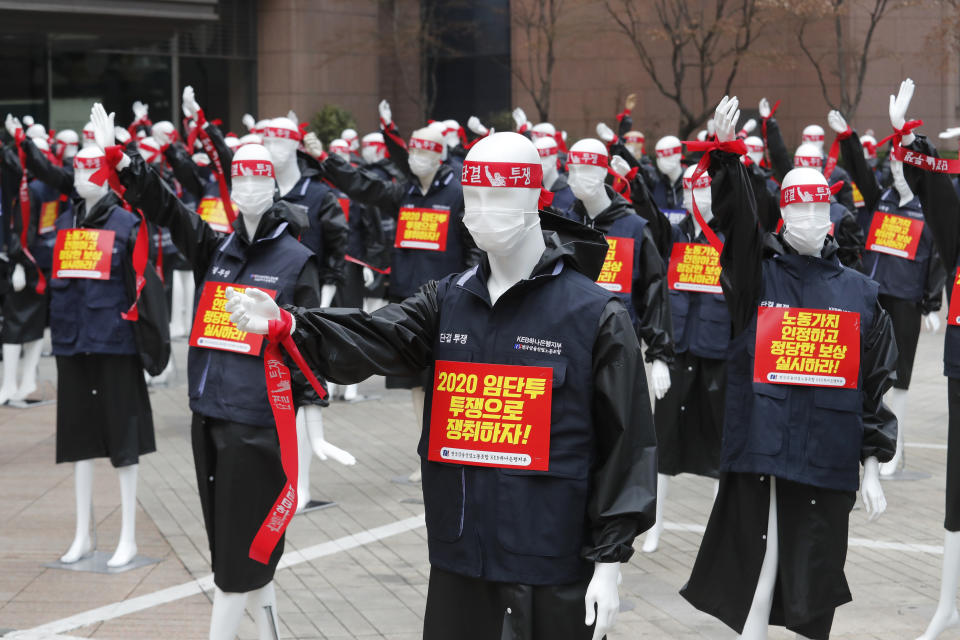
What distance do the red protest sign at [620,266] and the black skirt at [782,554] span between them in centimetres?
221

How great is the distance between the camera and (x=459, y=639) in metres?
4.11

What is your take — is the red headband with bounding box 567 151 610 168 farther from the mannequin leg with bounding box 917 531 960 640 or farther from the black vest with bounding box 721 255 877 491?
the mannequin leg with bounding box 917 531 960 640

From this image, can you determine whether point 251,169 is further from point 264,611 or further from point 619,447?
point 619,447

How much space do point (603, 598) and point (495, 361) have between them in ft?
2.55

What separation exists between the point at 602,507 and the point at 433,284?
0.94 meters

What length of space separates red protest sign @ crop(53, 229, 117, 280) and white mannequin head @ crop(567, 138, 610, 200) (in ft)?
9.10

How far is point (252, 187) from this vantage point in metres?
6.32

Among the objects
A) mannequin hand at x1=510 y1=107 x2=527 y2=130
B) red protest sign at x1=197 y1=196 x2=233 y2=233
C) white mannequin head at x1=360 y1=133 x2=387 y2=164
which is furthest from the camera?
white mannequin head at x1=360 y1=133 x2=387 y2=164

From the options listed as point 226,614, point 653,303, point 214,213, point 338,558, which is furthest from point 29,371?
point 226,614

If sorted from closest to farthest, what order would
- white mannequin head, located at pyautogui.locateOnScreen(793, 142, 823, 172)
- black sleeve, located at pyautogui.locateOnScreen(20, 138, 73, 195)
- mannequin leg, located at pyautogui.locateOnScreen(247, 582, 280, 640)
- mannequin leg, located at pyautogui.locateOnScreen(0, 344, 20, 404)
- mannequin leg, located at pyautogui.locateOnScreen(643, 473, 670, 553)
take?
mannequin leg, located at pyautogui.locateOnScreen(247, 582, 280, 640) → mannequin leg, located at pyautogui.locateOnScreen(643, 473, 670, 553) → white mannequin head, located at pyautogui.locateOnScreen(793, 142, 823, 172) → black sleeve, located at pyautogui.locateOnScreen(20, 138, 73, 195) → mannequin leg, located at pyautogui.locateOnScreen(0, 344, 20, 404)

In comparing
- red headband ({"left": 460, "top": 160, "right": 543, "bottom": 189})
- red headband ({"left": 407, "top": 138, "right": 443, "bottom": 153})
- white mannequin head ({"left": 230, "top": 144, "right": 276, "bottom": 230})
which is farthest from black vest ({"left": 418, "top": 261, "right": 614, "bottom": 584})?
red headband ({"left": 407, "top": 138, "right": 443, "bottom": 153})

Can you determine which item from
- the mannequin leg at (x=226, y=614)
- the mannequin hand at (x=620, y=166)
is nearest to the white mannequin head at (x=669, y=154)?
the mannequin hand at (x=620, y=166)

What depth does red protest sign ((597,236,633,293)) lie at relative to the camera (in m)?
7.99

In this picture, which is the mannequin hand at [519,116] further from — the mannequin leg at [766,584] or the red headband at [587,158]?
the mannequin leg at [766,584]
